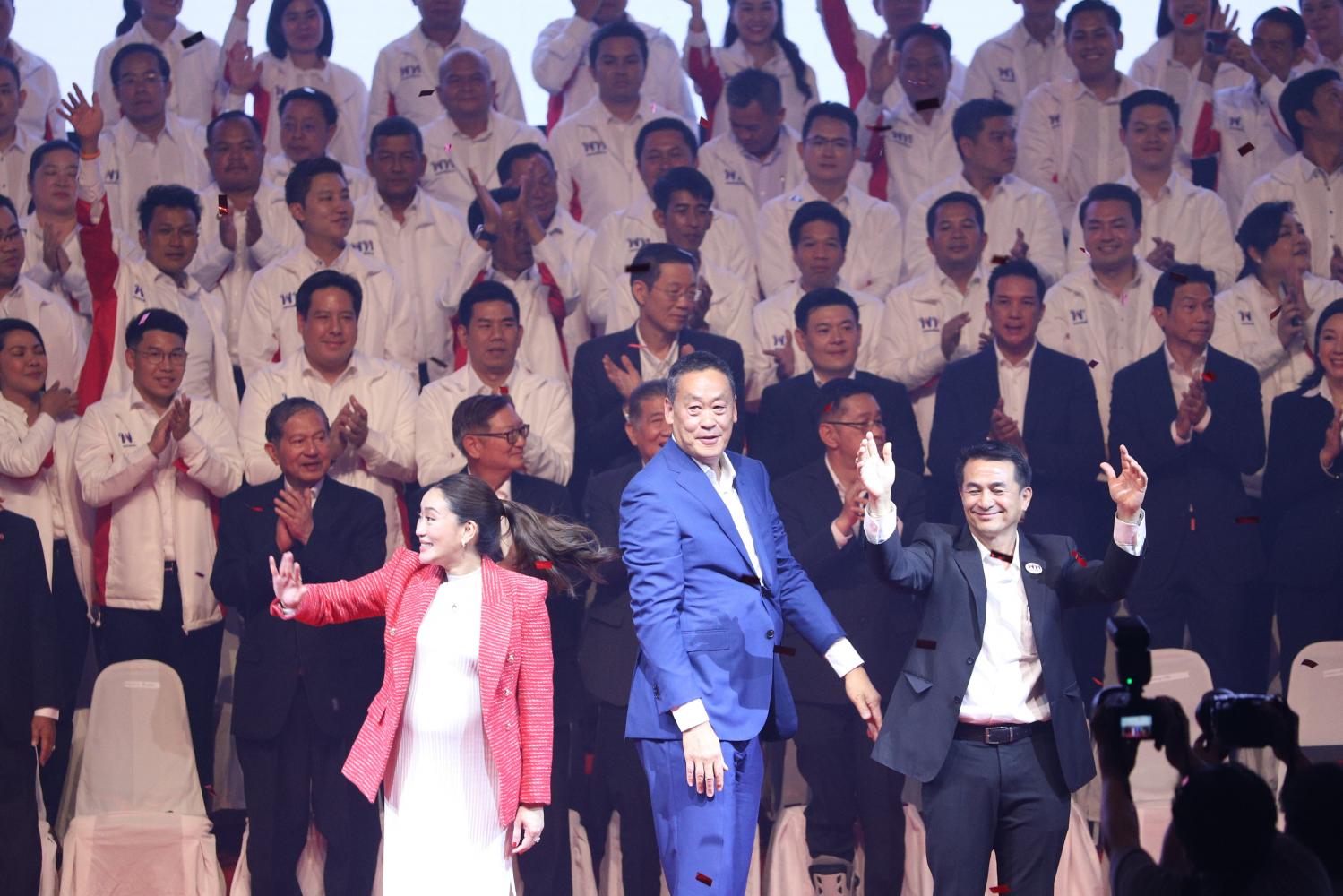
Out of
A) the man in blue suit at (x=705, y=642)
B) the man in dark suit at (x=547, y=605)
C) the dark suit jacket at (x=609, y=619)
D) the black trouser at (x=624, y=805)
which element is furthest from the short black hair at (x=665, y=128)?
the man in blue suit at (x=705, y=642)

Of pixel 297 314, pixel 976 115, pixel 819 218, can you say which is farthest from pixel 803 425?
pixel 297 314

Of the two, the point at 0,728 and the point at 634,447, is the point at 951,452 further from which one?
the point at 0,728

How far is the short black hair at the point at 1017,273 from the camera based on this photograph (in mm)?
5766

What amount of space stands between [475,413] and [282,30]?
7.33ft

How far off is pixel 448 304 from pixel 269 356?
72cm

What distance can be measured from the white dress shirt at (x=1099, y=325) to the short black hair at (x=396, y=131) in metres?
2.62

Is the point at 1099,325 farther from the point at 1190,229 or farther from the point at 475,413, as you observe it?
the point at 475,413

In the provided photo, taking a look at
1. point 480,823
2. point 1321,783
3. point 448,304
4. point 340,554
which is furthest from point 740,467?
point 448,304

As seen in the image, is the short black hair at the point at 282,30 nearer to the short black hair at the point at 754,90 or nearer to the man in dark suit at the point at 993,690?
the short black hair at the point at 754,90

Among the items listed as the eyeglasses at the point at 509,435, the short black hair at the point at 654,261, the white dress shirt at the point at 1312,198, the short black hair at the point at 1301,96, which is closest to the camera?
the eyeglasses at the point at 509,435

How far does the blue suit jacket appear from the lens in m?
3.44

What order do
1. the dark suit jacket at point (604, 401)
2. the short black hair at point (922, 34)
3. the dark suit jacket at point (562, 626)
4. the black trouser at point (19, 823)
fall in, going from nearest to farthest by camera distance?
the black trouser at point (19, 823), the dark suit jacket at point (562, 626), the dark suit jacket at point (604, 401), the short black hair at point (922, 34)

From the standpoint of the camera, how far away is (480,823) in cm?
366

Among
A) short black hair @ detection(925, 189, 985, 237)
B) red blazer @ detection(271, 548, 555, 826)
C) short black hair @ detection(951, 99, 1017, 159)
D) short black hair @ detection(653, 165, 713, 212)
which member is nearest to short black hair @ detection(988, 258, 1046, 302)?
short black hair @ detection(925, 189, 985, 237)
